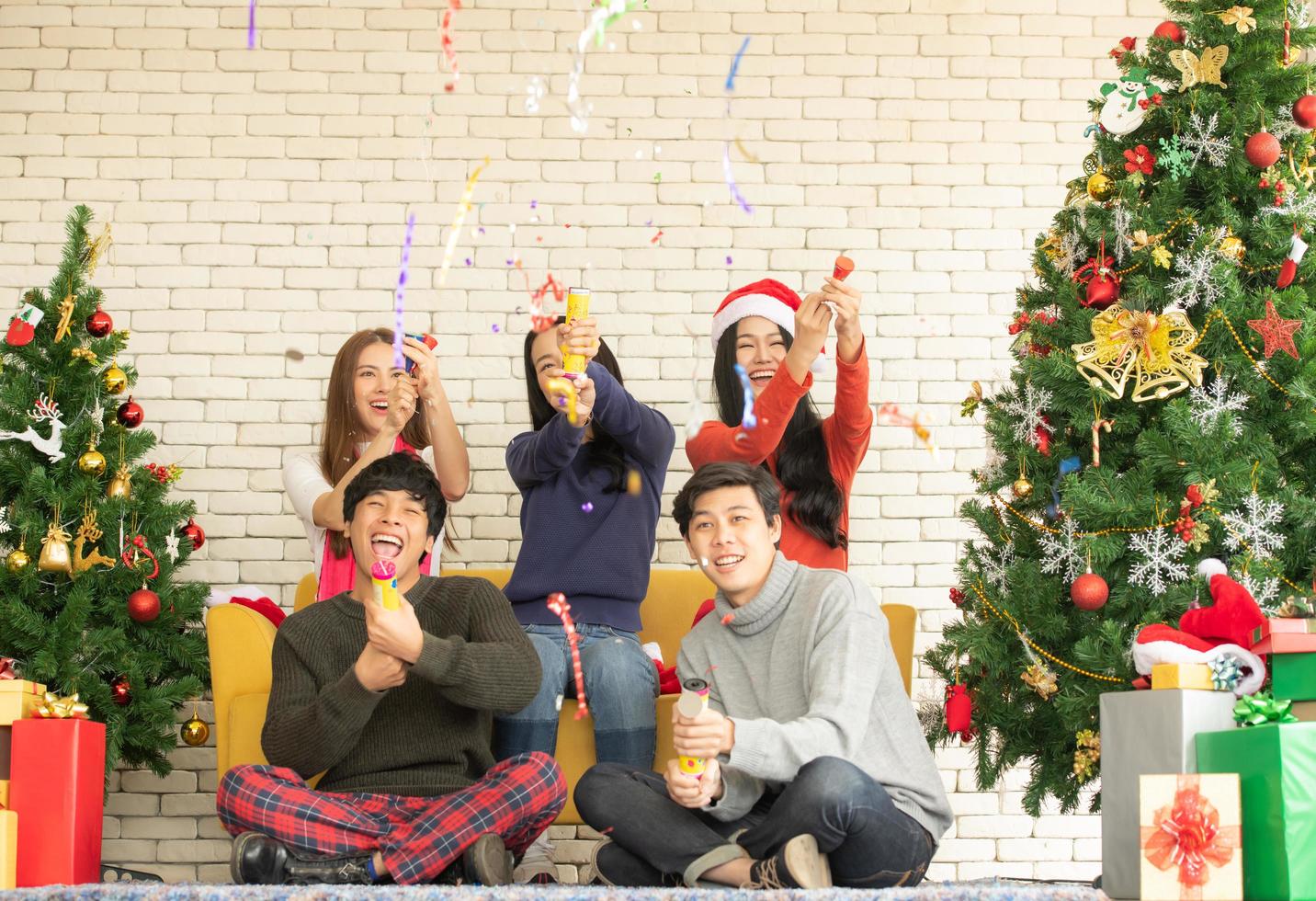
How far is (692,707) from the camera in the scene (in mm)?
2131

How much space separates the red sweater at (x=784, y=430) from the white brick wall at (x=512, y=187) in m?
0.81

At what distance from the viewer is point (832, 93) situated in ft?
13.6

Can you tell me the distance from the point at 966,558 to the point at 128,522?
207 centimetres

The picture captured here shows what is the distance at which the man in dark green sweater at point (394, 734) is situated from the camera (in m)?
2.41

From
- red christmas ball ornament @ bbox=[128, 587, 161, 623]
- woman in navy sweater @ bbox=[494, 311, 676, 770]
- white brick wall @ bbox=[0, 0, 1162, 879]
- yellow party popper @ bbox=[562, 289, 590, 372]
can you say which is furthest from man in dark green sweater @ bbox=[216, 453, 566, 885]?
white brick wall @ bbox=[0, 0, 1162, 879]

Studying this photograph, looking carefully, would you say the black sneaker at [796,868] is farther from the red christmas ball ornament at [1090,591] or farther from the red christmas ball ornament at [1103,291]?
the red christmas ball ornament at [1103,291]

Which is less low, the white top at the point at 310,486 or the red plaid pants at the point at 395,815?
the white top at the point at 310,486

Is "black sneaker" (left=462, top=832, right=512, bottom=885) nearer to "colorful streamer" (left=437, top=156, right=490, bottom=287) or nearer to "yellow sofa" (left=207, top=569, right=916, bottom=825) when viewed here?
"yellow sofa" (left=207, top=569, right=916, bottom=825)

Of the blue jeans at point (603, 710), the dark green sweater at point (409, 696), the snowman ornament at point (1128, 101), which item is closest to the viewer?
the dark green sweater at point (409, 696)

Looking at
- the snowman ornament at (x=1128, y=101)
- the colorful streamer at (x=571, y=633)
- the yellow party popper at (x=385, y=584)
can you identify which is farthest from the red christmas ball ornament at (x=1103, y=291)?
the yellow party popper at (x=385, y=584)

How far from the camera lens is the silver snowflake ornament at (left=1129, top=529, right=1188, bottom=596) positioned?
8.75ft

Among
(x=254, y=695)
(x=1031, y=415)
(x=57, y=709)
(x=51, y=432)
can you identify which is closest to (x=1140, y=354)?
(x=1031, y=415)

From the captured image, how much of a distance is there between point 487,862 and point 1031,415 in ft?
4.80

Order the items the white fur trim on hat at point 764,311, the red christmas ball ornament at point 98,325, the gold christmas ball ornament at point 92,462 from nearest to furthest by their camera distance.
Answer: the white fur trim on hat at point 764,311
the gold christmas ball ornament at point 92,462
the red christmas ball ornament at point 98,325
